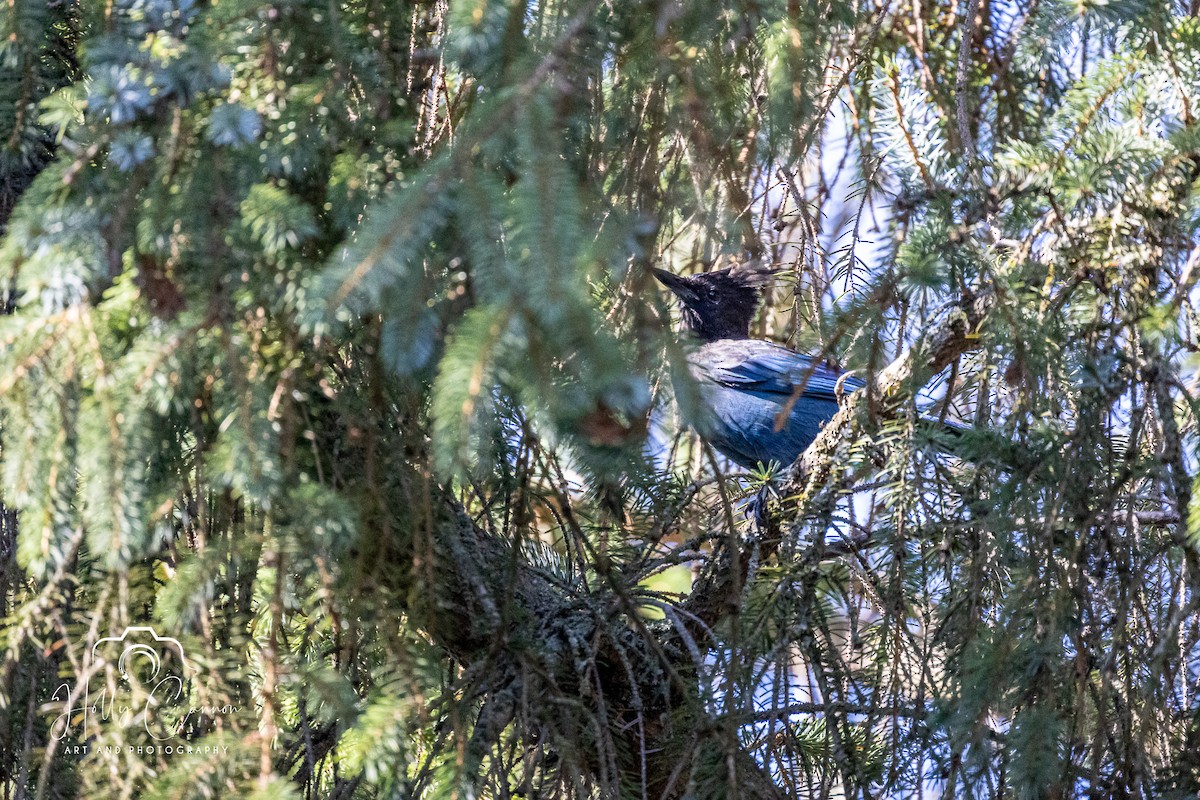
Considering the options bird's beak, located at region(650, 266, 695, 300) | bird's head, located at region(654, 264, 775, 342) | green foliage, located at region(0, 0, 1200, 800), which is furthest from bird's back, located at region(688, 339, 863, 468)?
green foliage, located at region(0, 0, 1200, 800)

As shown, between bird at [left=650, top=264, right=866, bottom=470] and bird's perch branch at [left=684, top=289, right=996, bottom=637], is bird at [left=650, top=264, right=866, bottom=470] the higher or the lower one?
the higher one

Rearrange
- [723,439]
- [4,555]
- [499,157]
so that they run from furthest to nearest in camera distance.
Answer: [723,439]
[4,555]
[499,157]

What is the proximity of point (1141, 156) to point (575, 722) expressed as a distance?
1.47m

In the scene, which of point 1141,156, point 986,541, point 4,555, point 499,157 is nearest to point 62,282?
point 499,157

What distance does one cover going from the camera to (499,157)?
1.80 meters

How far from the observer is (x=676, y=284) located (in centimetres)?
473

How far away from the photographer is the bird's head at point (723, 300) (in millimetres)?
5156

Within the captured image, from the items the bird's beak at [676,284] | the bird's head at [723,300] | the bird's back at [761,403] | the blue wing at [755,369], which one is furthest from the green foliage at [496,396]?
the bird's head at [723,300]

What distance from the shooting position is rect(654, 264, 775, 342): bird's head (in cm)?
516

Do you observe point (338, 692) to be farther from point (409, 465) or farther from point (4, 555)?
point (4, 555)

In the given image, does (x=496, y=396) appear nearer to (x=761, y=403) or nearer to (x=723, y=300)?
(x=761, y=403)

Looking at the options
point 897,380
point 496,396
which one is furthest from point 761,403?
point 496,396

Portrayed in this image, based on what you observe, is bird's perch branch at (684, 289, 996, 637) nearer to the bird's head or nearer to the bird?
the bird

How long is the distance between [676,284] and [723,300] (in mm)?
696
